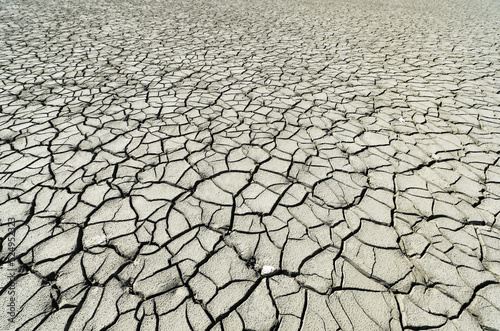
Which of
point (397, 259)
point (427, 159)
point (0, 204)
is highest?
point (427, 159)

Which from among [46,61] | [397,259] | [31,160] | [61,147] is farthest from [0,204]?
[46,61]

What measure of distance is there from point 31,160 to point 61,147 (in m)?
0.23

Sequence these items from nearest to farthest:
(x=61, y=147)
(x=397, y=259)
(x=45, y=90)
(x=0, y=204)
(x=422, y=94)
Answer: (x=397, y=259) < (x=0, y=204) < (x=61, y=147) < (x=45, y=90) < (x=422, y=94)

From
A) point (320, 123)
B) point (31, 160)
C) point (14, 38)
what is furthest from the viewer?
point (14, 38)

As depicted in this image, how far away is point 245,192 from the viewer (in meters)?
2.00

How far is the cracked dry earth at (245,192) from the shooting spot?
138 centimetres

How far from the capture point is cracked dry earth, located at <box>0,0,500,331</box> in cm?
138

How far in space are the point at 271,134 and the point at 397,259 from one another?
4.79ft

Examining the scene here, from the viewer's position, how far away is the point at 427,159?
2371 mm

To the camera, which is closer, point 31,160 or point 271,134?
point 31,160

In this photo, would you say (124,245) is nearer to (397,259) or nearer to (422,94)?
(397,259)

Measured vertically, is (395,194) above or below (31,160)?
above

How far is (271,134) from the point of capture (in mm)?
2629

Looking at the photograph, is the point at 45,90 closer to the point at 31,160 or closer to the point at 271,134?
the point at 31,160
